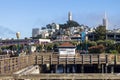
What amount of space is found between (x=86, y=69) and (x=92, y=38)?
123 m

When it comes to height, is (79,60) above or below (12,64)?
below

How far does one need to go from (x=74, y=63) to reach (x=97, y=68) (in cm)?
344

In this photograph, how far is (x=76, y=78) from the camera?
29.4 m

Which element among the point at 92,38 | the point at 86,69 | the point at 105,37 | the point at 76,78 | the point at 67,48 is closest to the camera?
the point at 76,78

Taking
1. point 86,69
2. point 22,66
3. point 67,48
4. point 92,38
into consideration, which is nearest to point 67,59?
point 86,69

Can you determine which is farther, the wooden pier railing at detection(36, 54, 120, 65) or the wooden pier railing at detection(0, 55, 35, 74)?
the wooden pier railing at detection(36, 54, 120, 65)

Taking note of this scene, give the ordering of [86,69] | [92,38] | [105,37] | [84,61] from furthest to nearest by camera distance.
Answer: [92,38]
[105,37]
[86,69]
[84,61]

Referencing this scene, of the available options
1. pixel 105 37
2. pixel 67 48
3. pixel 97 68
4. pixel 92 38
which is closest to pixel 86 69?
pixel 97 68

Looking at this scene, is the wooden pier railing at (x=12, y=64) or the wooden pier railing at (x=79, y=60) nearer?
the wooden pier railing at (x=12, y=64)

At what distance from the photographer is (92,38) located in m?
181

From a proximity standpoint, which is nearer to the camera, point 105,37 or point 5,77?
point 5,77

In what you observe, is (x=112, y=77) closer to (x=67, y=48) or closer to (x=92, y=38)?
(x=67, y=48)

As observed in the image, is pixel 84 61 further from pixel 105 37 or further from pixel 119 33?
pixel 119 33

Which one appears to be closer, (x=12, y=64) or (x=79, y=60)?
(x=12, y=64)
